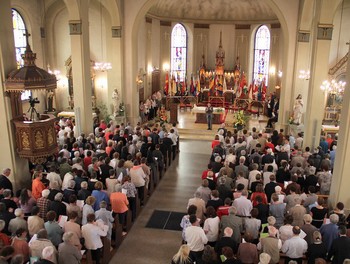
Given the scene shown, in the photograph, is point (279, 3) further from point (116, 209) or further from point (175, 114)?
point (116, 209)

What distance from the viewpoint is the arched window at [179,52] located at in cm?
2642

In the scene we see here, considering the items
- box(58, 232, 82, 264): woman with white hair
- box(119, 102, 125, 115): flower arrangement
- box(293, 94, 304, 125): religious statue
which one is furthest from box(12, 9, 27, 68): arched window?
box(58, 232, 82, 264): woman with white hair

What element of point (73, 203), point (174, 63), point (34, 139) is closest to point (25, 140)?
point (34, 139)

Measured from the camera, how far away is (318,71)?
1310cm

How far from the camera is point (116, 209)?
8336mm

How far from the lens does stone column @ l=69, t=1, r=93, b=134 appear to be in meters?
13.8

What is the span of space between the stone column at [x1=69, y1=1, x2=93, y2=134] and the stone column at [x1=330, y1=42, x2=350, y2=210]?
9434 millimetres

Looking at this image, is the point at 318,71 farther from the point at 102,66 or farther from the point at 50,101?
the point at 50,101

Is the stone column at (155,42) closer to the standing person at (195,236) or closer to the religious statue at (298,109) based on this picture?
the religious statue at (298,109)

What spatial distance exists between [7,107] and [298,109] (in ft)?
39.7

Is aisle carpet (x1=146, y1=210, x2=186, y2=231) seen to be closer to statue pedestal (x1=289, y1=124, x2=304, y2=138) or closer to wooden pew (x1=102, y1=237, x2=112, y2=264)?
wooden pew (x1=102, y1=237, x2=112, y2=264)

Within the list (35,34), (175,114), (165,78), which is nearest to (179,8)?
(165,78)

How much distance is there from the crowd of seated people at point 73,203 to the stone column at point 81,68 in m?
1.66

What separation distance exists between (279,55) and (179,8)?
7.65 metres
